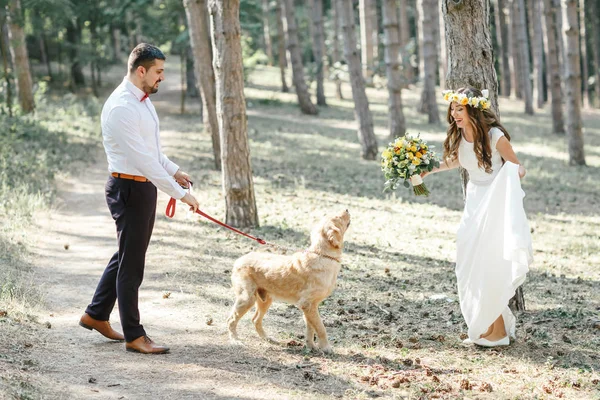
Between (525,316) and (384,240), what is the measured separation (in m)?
4.15

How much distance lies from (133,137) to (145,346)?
5.96 feet

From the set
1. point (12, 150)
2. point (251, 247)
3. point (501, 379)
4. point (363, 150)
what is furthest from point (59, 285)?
point (363, 150)

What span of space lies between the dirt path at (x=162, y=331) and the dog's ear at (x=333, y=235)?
108cm

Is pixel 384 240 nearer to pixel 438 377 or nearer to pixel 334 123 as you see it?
pixel 438 377

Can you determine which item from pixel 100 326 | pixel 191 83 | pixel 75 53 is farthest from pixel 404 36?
pixel 100 326

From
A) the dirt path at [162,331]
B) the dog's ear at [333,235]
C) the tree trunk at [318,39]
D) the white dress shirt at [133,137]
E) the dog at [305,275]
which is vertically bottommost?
the dirt path at [162,331]

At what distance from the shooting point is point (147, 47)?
5.95 m

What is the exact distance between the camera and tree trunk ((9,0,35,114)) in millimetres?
21109

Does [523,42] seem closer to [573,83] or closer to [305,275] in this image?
[573,83]

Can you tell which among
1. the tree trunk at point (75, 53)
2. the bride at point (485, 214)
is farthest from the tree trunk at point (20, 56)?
the bride at point (485, 214)

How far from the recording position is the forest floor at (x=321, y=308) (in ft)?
18.7

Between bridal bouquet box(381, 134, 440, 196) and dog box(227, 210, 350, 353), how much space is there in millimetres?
817

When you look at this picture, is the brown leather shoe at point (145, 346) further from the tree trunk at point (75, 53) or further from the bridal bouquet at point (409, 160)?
the tree trunk at point (75, 53)

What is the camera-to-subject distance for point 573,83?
19156 millimetres
